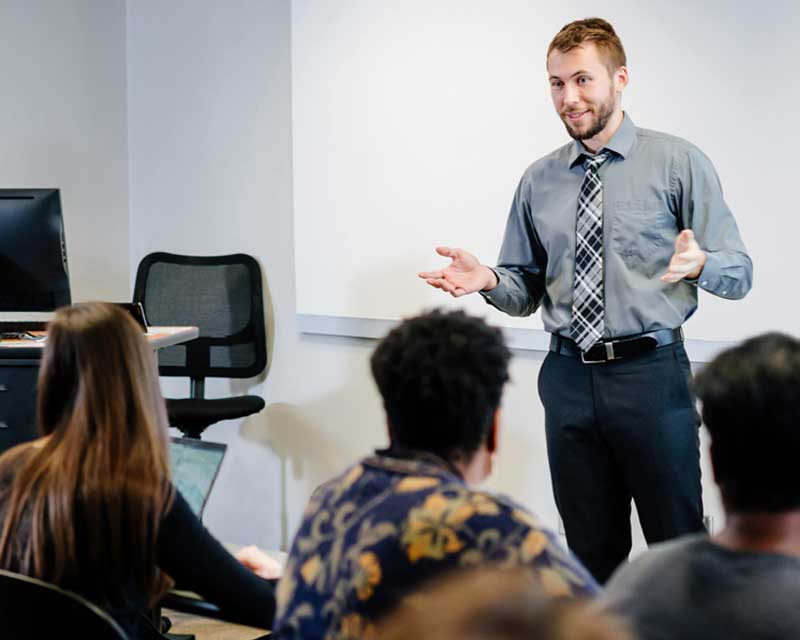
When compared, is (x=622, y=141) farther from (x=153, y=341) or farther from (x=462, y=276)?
(x=153, y=341)

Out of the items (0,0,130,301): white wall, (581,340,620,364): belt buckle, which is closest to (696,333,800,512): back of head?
(581,340,620,364): belt buckle

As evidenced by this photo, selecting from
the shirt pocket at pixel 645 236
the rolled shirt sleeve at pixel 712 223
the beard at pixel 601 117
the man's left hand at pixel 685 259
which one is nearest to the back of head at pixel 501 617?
the man's left hand at pixel 685 259

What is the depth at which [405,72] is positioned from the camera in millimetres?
3686

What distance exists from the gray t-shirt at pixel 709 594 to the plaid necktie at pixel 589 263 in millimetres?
1378

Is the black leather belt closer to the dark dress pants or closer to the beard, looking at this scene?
the dark dress pants

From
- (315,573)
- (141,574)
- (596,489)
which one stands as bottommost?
(596,489)

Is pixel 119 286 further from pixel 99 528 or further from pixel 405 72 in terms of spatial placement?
pixel 99 528

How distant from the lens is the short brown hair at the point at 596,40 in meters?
2.53

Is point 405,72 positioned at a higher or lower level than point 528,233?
higher

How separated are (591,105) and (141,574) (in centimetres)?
153

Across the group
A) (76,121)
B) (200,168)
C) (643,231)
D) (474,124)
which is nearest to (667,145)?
(643,231)

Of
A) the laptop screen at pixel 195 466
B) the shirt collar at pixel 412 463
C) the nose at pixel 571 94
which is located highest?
the nose at pixel 571 94

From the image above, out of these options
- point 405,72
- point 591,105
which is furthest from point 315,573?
point 405,72

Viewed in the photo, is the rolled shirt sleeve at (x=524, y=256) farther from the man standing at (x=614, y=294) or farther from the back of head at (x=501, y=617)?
the back of head at (x=501, y=617)
